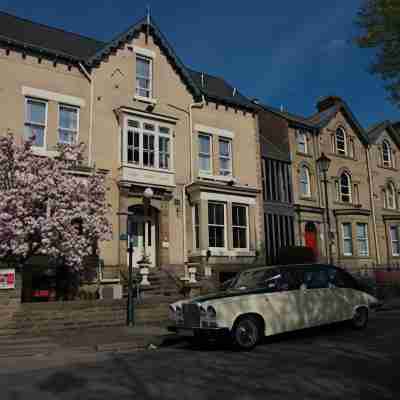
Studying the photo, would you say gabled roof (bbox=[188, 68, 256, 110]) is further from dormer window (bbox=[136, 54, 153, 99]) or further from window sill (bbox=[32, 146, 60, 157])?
window sill (bbox=[32, 146, 60, 157])

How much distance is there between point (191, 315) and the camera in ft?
31.2

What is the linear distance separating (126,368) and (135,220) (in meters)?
12.1

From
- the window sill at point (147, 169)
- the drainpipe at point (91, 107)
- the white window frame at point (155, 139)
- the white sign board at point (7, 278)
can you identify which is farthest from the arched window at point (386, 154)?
the white sign board at point (7, 278)

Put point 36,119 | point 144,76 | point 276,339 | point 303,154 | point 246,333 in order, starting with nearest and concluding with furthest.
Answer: point 246,333 → point 276,339 → point 36,119 → point 144,76 → point 303,154

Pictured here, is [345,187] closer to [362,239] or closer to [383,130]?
[362,239]

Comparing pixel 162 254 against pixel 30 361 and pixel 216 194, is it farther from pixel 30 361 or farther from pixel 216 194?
pixel 30 361

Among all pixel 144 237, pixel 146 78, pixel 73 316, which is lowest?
pixel 73 316

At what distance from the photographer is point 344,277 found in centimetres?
1160

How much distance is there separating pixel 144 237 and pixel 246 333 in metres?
10.8

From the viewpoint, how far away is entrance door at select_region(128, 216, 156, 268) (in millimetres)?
19188

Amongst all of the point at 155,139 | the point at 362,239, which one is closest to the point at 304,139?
the point at 362,239

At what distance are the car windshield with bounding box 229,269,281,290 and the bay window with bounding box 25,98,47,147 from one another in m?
10.1

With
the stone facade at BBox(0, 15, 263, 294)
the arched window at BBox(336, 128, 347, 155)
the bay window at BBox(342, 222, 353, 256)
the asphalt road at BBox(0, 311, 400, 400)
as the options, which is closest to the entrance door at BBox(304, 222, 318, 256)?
the bay window at BBox(342, 222, 353, 256)

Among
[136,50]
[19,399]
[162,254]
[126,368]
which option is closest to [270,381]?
[126,368]
